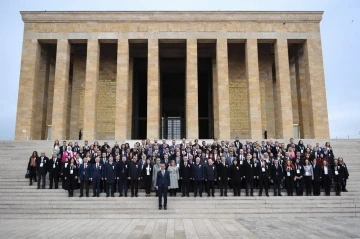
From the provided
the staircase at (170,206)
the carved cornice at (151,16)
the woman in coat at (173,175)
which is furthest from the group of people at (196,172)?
the carved cornice at (151,16)

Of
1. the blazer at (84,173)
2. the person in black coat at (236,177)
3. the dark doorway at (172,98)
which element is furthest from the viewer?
the dark doorway at (172,98)

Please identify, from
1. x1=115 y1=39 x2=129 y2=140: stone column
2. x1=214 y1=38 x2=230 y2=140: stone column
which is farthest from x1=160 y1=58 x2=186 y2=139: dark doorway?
x1=214 y1=38 x2=230 y2=140: stone column

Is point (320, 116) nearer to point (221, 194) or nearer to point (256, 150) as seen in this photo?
point (256, 150)

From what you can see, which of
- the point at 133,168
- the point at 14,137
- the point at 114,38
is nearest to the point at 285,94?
the point at 114,38

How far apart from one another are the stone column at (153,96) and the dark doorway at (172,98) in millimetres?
4703

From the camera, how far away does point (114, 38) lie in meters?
23.8

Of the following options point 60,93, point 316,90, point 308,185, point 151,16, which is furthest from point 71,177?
point 316,90

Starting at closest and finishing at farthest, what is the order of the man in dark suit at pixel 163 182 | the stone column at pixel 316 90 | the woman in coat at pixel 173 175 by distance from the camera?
the man in dark suit at pixel 163 182 → the woman in coat at pixel 173 175 → the stone column at pixel 316 90

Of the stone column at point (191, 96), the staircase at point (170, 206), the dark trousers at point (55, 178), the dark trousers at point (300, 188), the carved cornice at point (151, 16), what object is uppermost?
the carved cornice at point (151, 16)

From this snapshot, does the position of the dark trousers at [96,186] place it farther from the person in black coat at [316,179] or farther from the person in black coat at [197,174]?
the person in black coat at [316,179]

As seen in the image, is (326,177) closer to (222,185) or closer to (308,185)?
(308,185)

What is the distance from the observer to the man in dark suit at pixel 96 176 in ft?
36.3

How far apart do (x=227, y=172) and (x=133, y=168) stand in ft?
11.2

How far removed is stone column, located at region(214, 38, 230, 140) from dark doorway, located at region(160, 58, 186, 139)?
5.53 m
